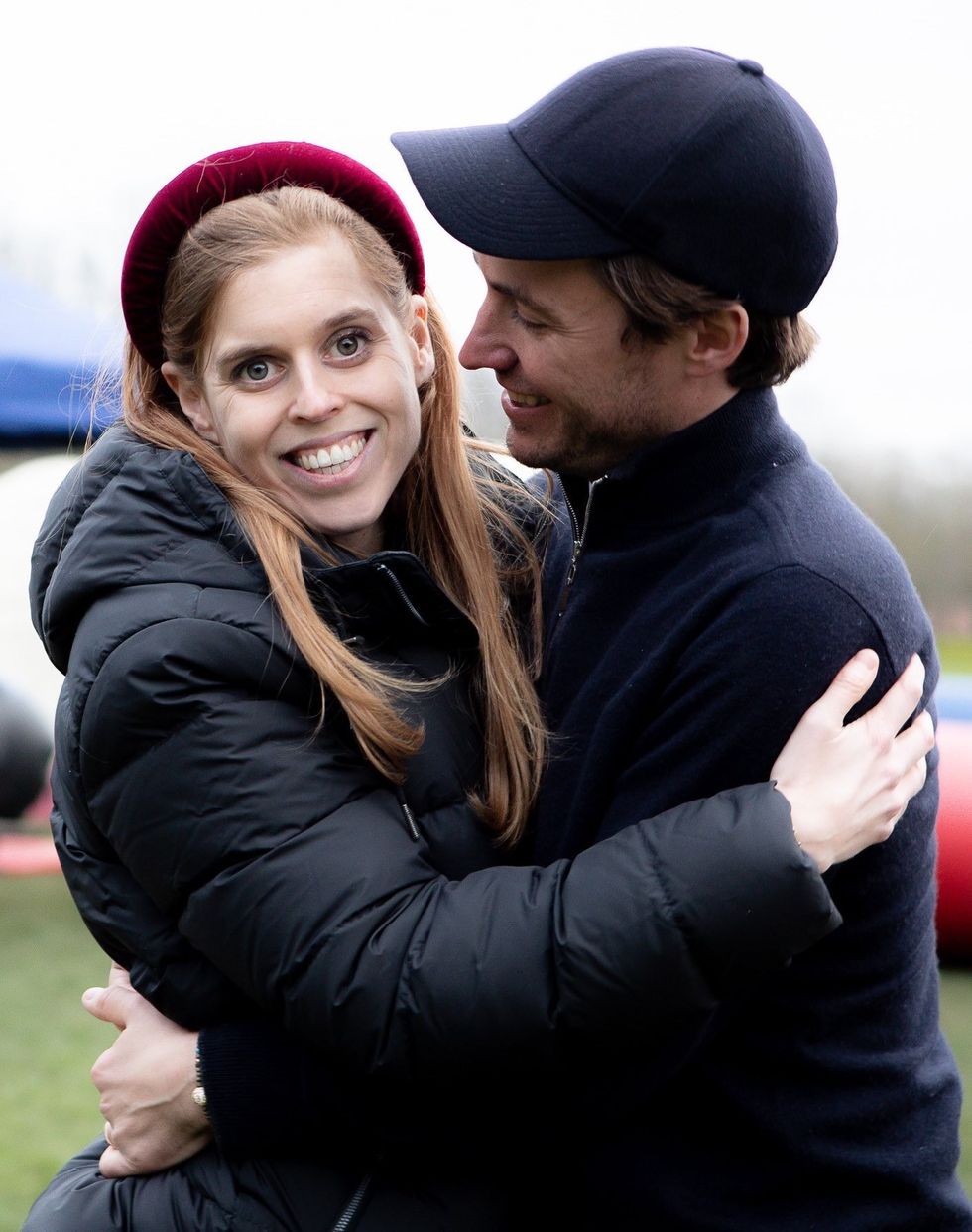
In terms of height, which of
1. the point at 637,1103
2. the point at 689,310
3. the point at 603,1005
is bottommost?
the point at 637,1103

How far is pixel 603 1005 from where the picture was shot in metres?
1.81

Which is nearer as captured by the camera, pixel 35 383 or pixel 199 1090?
pixel 199 1090

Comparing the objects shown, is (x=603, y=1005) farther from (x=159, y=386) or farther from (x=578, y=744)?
(x=159, y=386)

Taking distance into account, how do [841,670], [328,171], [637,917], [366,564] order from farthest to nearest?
[328,171] < [366,564] < [841,670] < [637,917]

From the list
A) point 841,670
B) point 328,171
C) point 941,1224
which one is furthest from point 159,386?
point 941,1224

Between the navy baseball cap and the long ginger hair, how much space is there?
26cm

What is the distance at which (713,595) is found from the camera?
2.00m

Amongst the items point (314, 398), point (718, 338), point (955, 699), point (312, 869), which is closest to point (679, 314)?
point (718, 338)

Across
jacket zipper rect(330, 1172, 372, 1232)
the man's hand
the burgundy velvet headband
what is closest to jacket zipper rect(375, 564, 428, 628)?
the burgundy velvet headband

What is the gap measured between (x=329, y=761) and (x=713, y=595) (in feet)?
1.84

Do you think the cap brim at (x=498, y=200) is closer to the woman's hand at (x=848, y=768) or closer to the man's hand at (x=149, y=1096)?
the woman's hand at (x=848, y=768)

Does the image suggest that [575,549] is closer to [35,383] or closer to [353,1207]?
[353,1207]

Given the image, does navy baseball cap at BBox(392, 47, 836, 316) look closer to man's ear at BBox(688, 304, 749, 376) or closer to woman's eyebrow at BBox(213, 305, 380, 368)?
man's ear at BBox(688, 304, 749, 376)

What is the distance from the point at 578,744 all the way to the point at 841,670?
16.5 inches
